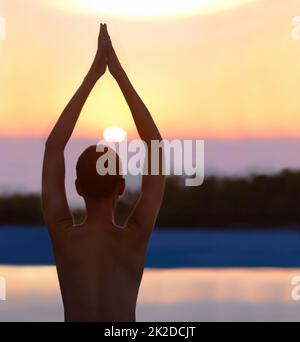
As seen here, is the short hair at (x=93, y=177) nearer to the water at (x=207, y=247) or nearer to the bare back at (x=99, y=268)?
the bare back at (x=99, y=268)

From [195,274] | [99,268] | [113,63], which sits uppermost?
[195,274]

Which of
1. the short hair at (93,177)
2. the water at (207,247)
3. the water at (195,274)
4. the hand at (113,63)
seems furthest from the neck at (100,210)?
the water at (207,247)

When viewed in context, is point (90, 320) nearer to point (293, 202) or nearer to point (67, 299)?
point (67, 299)

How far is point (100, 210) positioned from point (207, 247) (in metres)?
5.40

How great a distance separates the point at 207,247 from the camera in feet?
22.6

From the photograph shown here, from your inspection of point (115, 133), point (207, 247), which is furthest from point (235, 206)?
point (115, 133)

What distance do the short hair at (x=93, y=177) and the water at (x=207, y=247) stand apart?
4.51 meters

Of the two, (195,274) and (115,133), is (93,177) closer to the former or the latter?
(115,133)

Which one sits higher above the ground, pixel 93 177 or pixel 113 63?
pixel 113 63

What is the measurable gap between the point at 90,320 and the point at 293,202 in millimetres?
5649

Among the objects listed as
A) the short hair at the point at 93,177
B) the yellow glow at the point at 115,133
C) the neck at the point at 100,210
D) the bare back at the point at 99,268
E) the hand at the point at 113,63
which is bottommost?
the bare back at the point at 99,268

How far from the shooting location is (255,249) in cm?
677

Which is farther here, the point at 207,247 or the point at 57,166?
the point at 207,247

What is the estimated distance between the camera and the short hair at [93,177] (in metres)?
1.53
